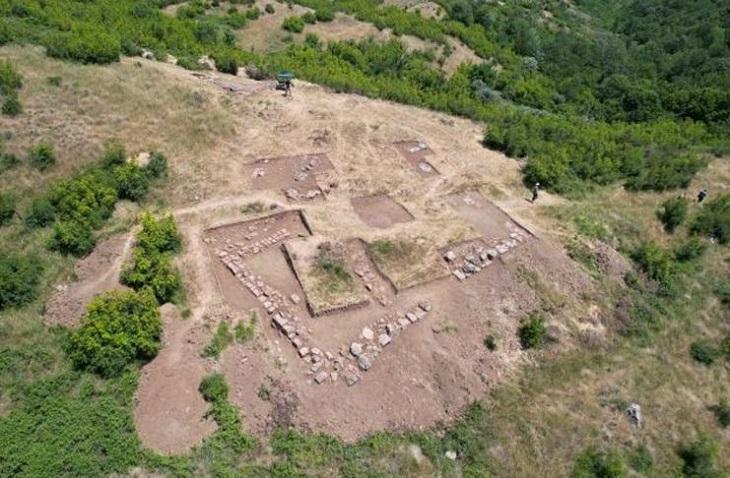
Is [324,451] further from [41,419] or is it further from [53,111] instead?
[53,111]

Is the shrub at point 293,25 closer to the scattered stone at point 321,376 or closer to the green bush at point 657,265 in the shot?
the green bush at point 657,265

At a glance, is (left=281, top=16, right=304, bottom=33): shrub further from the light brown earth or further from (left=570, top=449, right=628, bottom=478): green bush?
(left=570, top=449, right=628, bottom=478): green bush

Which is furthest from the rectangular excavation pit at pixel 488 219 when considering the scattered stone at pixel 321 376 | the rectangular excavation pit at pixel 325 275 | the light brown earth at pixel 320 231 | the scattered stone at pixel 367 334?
the scattered stone at pixel 321 376

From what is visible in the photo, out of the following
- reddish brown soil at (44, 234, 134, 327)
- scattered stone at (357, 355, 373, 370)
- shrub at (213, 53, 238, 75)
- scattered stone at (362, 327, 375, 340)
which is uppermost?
shrub at (213, 53, 238, 75)

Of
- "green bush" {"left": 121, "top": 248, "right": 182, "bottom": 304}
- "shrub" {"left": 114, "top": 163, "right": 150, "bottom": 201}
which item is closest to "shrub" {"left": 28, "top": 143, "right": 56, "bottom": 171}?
"shrub" {"left": 114, "top": 163, "right": 150, "bottom": 201}

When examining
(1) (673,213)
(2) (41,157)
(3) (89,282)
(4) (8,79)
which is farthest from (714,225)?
(4) (8,79)

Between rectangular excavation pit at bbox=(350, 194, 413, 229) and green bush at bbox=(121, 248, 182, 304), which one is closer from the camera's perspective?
green bush at bbox=(121, 248, 182, 304)

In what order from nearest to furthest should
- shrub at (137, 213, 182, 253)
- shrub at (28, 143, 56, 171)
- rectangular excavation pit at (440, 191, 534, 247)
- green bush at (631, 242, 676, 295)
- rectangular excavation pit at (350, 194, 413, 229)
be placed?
shrub at (137, 213, 182, 253), green bush at (631, 242, 676, 295), shrub at (28, 143, 56, 171), rectangular excavation pit at (440, 191, 534, 247), rectangular excavation pit at (350, 194, 413, 229)
